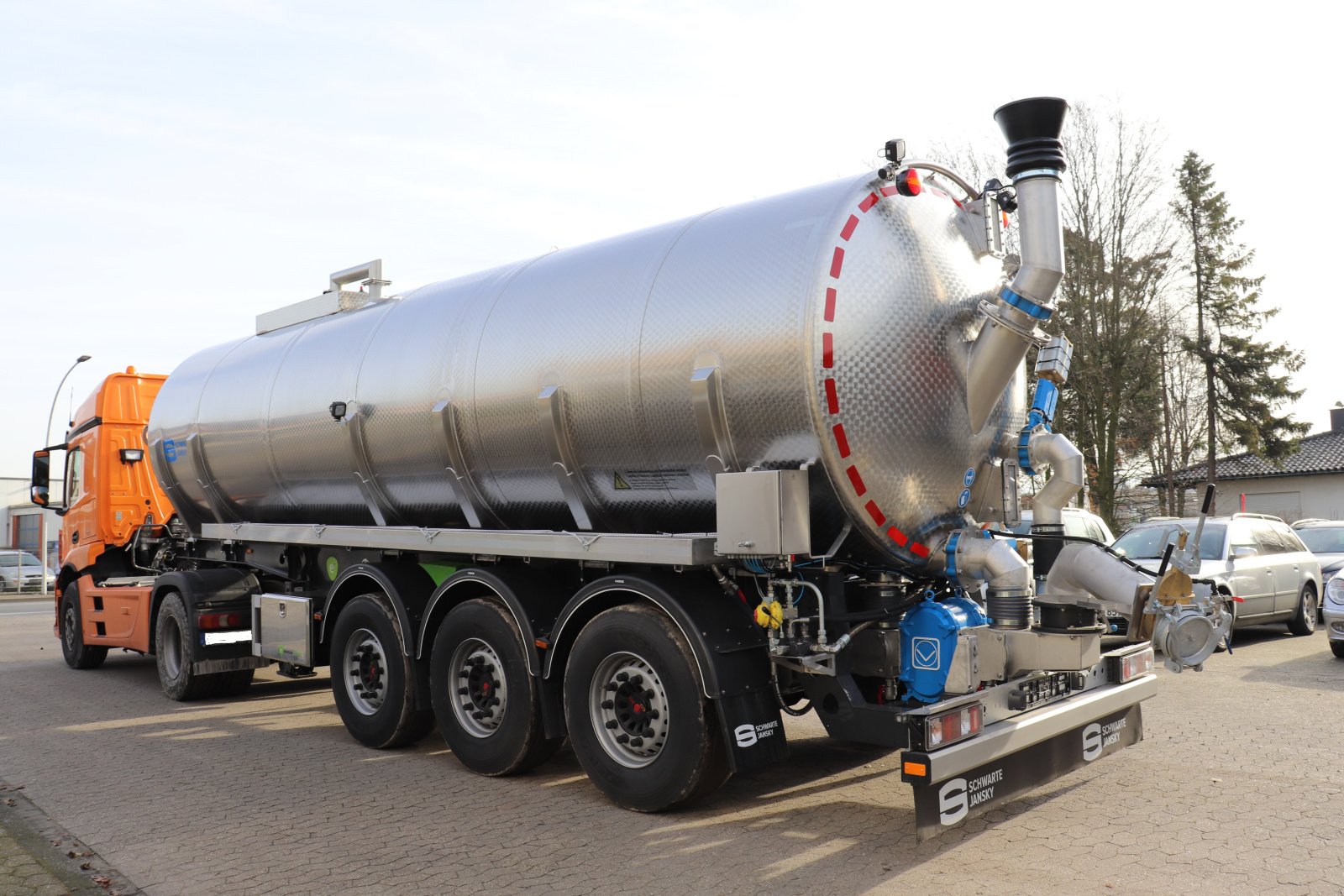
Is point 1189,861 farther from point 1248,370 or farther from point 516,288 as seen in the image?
point 1248,370

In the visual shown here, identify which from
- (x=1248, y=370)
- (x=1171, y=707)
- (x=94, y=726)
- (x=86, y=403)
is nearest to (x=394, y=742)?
(x=94, y=726)

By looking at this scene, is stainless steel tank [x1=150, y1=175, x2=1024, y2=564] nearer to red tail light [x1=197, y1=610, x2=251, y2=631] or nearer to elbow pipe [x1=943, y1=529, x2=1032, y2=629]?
elbow pipe [x1=943, y1=529, x2=1032, y2=629]

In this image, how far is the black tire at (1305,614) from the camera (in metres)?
15.0

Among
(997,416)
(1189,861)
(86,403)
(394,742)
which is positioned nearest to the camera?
(1189,861)

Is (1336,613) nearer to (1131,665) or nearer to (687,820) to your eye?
(1131,665)

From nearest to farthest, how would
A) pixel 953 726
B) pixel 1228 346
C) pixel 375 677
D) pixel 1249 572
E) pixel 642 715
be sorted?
pixel 953 726, pixel 642 715, pixel 375 677, pixel 1249 572, pixel 1228 346

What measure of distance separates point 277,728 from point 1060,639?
6526 mm

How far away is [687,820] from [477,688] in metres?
1.99

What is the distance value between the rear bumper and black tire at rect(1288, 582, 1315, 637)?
987 centimetres

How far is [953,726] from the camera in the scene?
5.23m

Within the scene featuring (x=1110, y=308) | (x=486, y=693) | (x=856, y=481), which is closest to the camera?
(x=856, y=481)

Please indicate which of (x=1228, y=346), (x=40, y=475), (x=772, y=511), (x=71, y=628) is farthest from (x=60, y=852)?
(x=1228, y=346)

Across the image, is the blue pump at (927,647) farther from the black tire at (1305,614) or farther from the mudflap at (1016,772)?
the black tire at (1305,614)

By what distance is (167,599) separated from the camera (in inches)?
426
